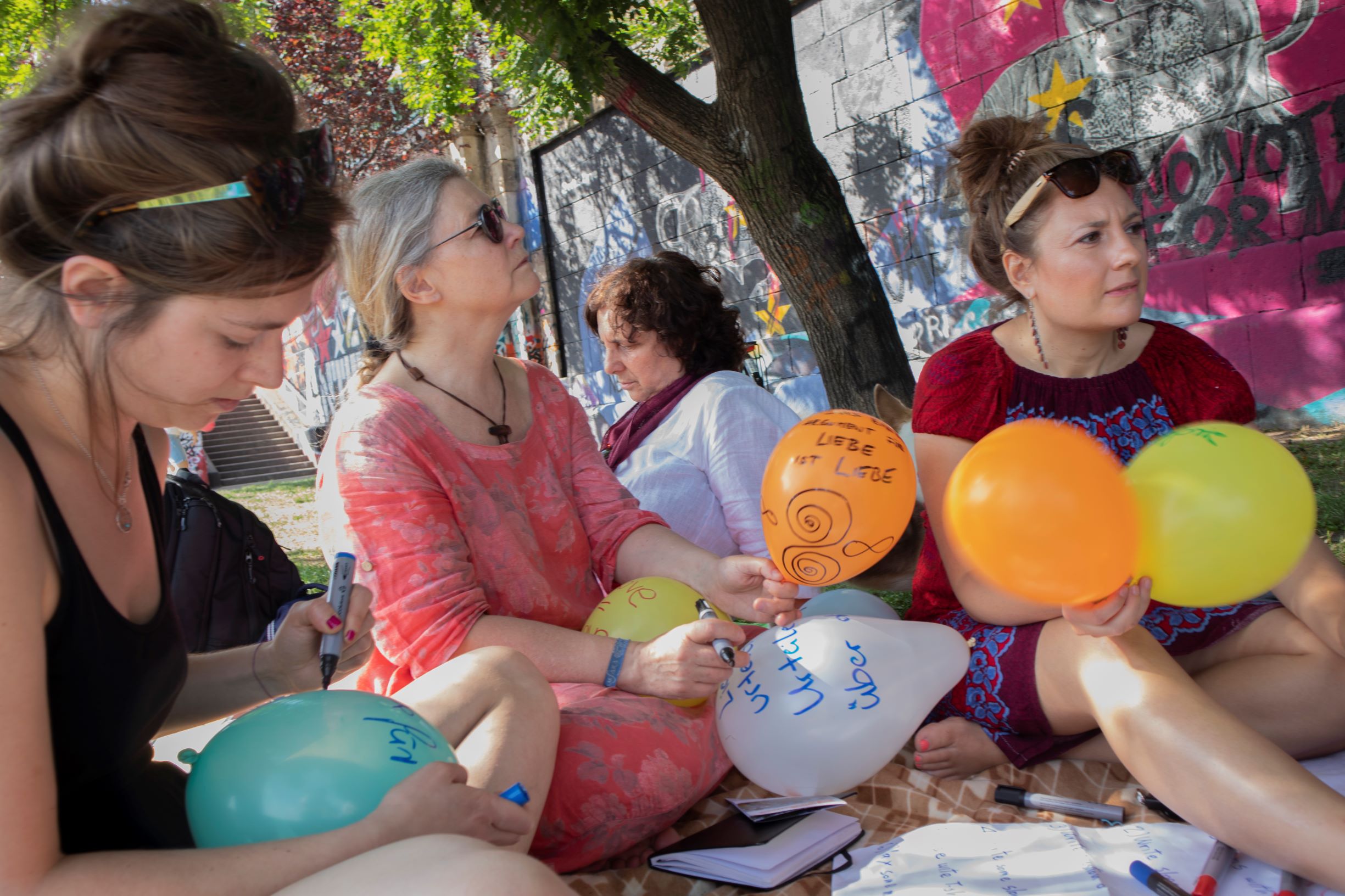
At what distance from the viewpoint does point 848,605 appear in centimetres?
273

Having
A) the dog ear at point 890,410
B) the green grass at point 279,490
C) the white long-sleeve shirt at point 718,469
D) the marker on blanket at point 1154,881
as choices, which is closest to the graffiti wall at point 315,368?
the green grass at point 279,490

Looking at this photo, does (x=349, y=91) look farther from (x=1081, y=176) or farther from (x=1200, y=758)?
(x=1200, y=758)

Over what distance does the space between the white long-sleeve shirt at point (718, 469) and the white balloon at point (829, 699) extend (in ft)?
3.04

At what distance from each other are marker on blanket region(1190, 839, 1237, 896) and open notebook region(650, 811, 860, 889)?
1.86ft

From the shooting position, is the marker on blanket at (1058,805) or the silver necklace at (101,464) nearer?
the silver necklace at (101,464)

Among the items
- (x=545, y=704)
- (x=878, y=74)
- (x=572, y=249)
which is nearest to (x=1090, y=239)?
(x=545, y=704)

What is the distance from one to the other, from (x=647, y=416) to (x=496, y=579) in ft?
4.06

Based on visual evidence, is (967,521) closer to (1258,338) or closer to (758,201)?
(758,201)

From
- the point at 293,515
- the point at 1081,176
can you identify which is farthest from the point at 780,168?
the point at 293,515

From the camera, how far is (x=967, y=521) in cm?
166

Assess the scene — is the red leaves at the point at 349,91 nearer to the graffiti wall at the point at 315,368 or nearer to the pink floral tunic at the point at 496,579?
the graffiti wall at the point at 315,368

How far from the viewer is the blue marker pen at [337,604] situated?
5.24 ft

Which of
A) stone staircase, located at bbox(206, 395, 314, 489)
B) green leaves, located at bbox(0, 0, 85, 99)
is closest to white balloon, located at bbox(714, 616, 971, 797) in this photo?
green leaves, located at bbox(0, 0, 85, 99)

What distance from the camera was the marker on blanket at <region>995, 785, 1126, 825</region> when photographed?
1.86 meters
